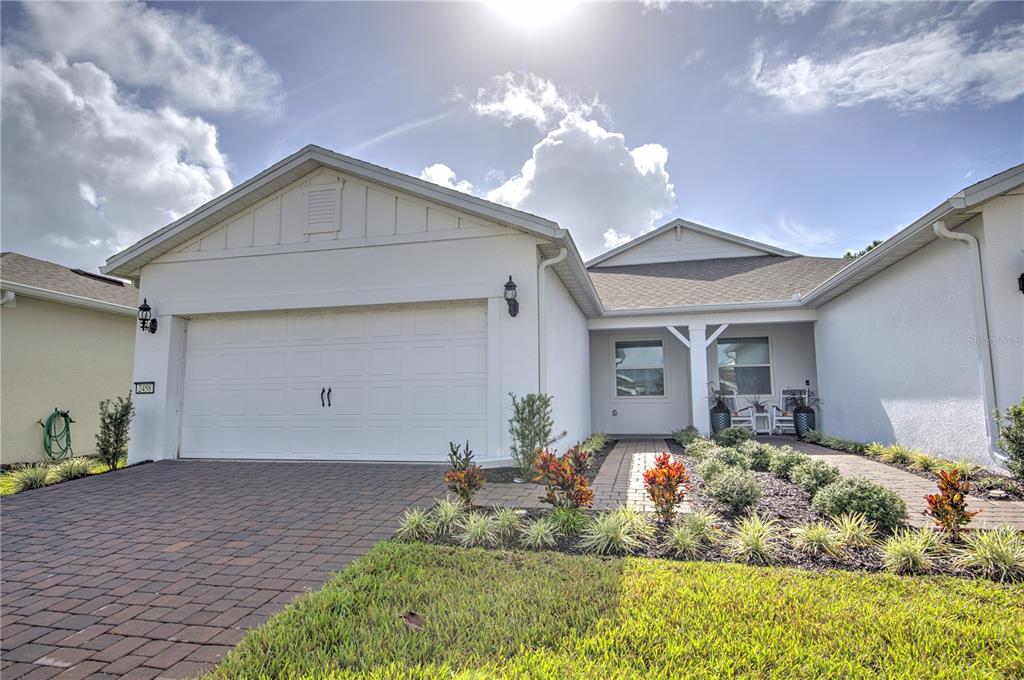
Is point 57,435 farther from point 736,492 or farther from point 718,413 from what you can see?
point 718,413

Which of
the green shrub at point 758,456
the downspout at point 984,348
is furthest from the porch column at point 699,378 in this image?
the downspout at point 984,348

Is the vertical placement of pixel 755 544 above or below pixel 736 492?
below

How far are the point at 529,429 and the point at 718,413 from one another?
644 centimetres

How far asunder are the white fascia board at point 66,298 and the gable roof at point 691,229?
12.2 metres

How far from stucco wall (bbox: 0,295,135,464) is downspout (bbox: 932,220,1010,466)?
580 inches

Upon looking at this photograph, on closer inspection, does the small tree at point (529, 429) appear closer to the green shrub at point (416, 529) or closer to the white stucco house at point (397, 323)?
the white stucco house at point (397, 323)

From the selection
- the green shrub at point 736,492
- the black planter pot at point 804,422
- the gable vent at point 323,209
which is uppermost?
the gable vent at point 323,209

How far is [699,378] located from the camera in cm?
1071

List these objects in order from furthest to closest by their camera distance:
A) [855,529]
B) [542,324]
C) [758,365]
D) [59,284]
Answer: [758,365] → [59,284] → [542,324] → [855,529]

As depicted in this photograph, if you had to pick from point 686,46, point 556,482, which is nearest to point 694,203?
point 686,46

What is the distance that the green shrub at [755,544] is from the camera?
143 inches

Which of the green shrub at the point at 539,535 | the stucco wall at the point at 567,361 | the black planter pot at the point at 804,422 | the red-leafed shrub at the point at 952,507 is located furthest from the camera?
the black planter pot at the point at 804,422

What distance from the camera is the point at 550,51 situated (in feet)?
25.9

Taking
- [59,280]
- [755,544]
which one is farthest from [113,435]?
[755,544]
